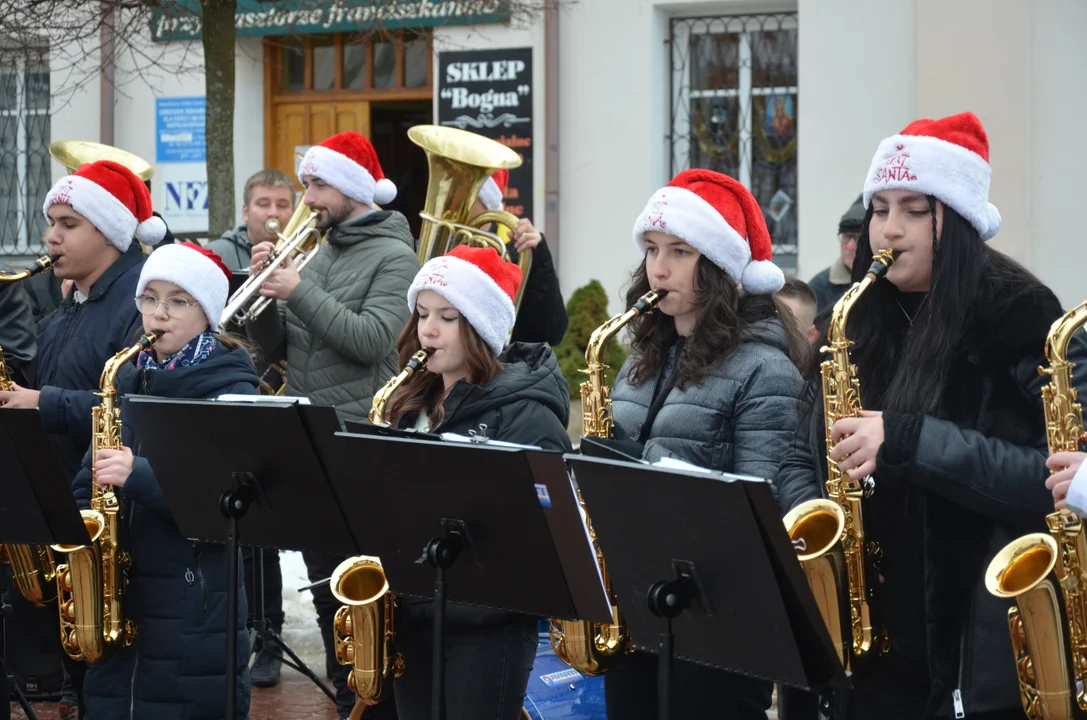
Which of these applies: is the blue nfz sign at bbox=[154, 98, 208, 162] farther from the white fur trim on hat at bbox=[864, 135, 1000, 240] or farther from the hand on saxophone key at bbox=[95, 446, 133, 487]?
the white fur trim on hat at bbox=[864, 135, 1000, 240]

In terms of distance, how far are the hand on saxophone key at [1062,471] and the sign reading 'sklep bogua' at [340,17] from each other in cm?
810

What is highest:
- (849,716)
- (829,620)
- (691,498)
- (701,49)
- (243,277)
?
(701,49)

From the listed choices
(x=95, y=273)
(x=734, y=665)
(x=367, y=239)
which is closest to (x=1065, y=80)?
(x=367, y=239)

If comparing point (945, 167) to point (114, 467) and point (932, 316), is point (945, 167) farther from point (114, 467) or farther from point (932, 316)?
point (114, 467)

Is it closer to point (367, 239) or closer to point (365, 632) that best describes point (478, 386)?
point (365, 632)

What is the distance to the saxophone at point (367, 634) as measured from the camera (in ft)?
12.4

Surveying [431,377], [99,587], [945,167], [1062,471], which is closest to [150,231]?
[99,587]

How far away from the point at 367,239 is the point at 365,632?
238cm

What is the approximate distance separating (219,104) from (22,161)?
223 inches

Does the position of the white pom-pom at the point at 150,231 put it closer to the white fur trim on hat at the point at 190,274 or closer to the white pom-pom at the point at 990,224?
the white fur trim on hat at the point at 190,274

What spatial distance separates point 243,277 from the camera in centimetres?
602

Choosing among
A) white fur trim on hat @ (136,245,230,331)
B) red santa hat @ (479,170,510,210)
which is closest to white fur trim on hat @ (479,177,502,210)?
red santa hat @ (479,170,510,210)

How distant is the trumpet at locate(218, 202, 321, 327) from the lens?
5645 mm

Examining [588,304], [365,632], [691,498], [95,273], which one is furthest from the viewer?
[588,304]
